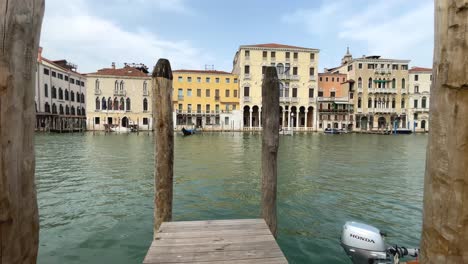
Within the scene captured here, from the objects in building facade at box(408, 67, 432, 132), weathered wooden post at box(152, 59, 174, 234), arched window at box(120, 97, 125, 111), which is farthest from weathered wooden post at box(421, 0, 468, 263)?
building facade at box(408, 67, 432, 132)

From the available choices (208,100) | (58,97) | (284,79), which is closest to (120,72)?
(58,97)

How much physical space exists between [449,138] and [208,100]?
41.1m

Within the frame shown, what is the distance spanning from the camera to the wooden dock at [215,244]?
2.21m

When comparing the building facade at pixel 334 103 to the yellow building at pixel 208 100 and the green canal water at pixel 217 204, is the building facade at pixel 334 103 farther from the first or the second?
the green canal water at pixel 217 204

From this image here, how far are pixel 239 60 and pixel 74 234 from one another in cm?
3898

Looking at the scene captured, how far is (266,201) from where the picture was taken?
3340 mm

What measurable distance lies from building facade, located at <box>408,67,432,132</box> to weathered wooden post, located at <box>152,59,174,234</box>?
50.9 metres

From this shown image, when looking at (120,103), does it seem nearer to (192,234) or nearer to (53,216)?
(53,216)

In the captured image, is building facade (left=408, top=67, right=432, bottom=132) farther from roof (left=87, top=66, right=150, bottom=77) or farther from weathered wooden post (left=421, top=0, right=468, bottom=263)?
weathered wooden post (left=421, top=0, right=468, bottom=263)

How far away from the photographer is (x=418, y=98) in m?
43.6

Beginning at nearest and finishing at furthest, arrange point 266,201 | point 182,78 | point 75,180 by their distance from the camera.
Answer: point 266,201 < point 75,180 < point 182,78

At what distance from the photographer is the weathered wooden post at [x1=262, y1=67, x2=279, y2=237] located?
321 cm

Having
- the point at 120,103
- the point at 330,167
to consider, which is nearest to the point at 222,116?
the point at 120,103

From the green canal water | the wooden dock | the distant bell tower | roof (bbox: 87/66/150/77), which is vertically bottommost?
the green canal water
